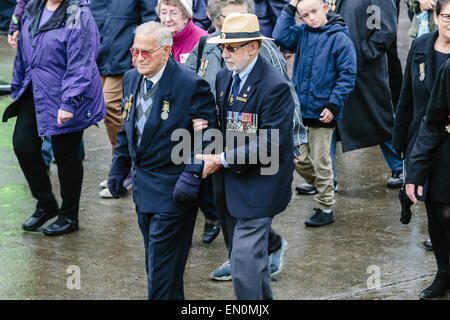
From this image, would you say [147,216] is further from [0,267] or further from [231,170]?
[0,267]

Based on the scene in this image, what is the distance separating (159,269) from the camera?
504cm

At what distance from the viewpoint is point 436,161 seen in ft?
18.2

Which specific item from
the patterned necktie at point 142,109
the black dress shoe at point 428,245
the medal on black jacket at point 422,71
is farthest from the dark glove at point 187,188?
the black dress shoe at point 428,245

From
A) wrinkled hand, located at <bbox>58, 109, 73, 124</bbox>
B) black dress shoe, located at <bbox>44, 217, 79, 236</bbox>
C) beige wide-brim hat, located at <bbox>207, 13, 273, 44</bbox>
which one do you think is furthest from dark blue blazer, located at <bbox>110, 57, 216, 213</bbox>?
black dress shoe, located at <bbox>44, 217, 79, 236</bbox>

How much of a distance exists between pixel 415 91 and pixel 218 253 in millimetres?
1928

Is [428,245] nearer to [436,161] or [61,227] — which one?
[436,161]

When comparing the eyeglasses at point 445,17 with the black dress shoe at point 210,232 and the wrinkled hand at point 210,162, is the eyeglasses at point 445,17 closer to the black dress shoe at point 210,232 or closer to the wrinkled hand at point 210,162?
the wrinkled hand at point 210,162

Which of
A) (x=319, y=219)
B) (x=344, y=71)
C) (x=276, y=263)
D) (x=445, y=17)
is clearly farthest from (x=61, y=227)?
A: (x=445, y=17)

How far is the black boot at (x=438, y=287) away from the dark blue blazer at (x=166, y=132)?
1732 mm

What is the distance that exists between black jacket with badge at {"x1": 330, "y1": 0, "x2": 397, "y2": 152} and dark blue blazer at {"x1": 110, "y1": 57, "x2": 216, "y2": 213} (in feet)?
10.2

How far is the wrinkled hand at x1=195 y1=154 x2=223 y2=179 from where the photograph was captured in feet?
16.0

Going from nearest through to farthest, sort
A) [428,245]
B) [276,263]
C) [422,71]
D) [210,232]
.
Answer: [422,71], [276,263], [428,245], [210,232]
